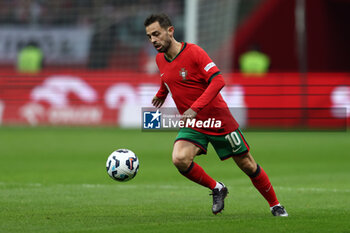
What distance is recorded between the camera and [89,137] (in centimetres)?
1936

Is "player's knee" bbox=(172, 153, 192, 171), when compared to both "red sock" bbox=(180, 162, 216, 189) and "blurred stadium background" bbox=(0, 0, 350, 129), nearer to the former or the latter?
"red sock" bbox=(180, 162, 216, 189)

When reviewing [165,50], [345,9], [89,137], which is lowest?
[89,137]

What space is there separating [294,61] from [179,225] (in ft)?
70.9

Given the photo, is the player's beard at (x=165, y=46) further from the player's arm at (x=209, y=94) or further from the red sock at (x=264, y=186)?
the red sock at (x=264, y=186)

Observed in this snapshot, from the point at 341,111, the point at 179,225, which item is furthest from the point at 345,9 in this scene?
the point at 179,225

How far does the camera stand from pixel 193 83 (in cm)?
803

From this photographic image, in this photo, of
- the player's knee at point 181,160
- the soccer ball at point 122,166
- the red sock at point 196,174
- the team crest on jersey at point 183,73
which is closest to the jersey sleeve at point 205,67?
the team crest on jersey at point 183,73

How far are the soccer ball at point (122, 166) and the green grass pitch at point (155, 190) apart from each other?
38 cm

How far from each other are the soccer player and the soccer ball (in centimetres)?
67

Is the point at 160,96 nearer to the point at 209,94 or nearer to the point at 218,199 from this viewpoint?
the point at 209,94

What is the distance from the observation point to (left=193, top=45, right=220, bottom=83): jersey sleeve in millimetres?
7832

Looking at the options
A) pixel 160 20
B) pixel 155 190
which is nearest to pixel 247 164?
pixel 160 20

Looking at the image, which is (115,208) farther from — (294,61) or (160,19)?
(294,61)

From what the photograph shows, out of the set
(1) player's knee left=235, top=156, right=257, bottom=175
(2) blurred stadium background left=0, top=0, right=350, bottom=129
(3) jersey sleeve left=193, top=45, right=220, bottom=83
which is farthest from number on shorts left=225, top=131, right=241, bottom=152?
(2) blurred stadium background left=0, top=0, right=350, bottom=129
